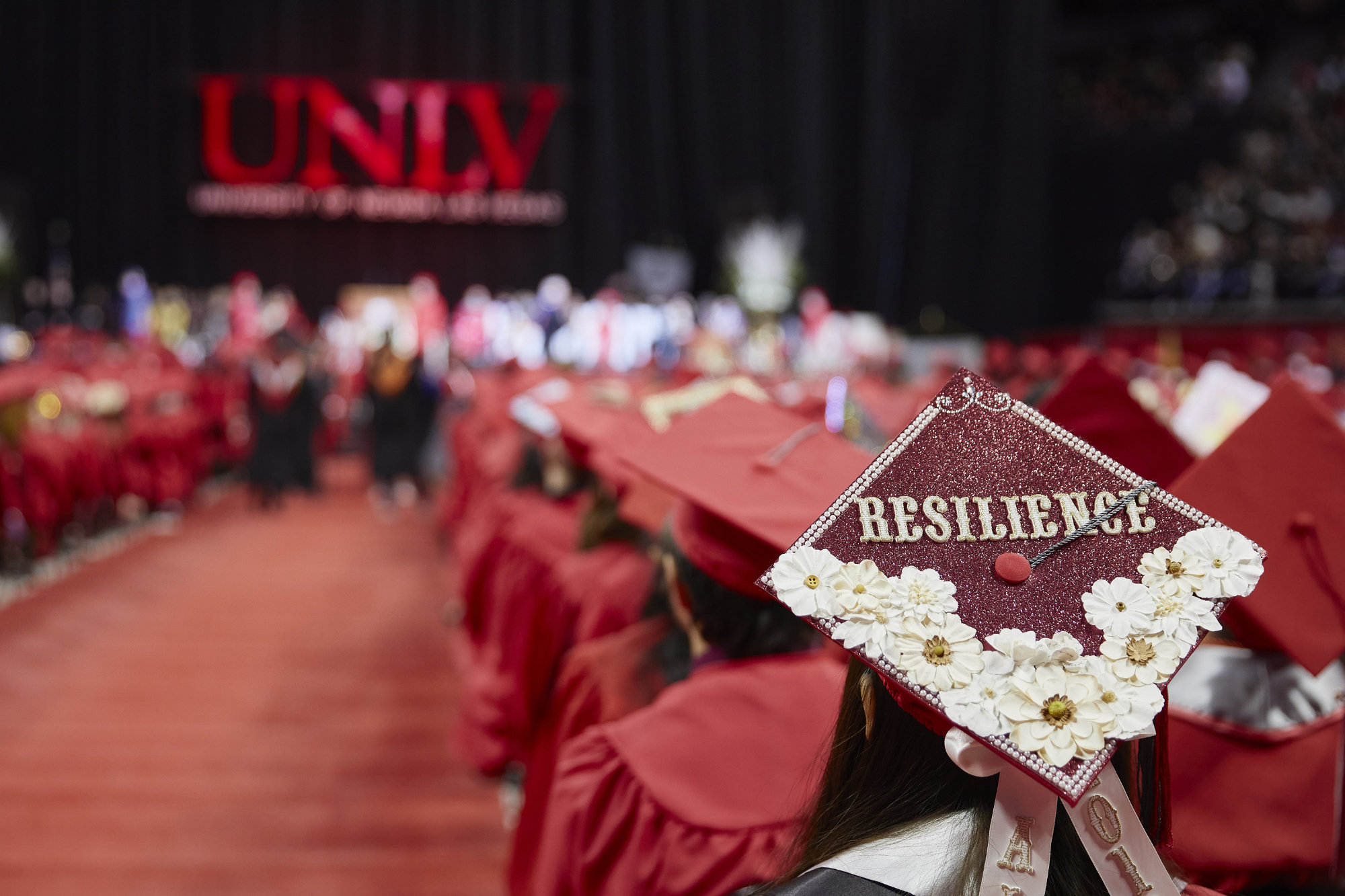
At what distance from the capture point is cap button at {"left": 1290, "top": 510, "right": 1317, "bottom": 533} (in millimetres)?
1395

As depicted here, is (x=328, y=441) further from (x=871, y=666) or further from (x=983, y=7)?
(x=871, y=666)

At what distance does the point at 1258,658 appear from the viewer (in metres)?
1.39

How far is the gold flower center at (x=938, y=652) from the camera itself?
71 cm

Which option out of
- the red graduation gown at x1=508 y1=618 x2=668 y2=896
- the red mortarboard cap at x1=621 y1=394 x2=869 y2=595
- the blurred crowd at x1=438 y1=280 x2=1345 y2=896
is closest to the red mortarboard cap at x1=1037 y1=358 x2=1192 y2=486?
the blurred crowd at x1=438 y1=280 x2=1345 y2=896

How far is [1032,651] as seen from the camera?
0.71 metres

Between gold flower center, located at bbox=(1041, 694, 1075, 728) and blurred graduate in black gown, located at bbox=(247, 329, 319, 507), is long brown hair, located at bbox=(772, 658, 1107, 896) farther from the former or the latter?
blurred graduate in black gown, located at bbox=(247, 329, 319, 507)

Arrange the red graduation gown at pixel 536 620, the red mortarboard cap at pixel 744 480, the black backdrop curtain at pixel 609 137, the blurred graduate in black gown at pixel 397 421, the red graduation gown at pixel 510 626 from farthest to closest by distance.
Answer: the black backdrop curtain at pixel 609 137 → the blurred graduate in black gown at pixel 397 421 → the red graduation gown at pixel 510 626 → the red graduation gown at pixel 536 620 → the red mortarboard cap at pixel 744 480

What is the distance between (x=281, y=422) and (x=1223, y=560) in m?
10.0

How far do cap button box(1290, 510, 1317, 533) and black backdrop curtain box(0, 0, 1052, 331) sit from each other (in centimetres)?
1608

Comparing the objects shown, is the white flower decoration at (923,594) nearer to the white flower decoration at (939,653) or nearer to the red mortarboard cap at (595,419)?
the white flower decoration at (939,653)

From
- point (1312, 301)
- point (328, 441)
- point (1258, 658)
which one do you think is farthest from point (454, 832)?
point (1312, 301)

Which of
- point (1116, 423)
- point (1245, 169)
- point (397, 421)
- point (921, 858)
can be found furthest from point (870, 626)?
point (1245, 169)

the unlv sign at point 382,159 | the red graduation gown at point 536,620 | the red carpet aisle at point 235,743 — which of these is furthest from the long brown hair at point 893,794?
the unlv sign at point 382,159

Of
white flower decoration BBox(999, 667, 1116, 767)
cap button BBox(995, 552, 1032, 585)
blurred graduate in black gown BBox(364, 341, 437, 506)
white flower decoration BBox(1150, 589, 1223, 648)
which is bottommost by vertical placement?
blurred graduate in black gown BBox(364, 341, 437, 506)
